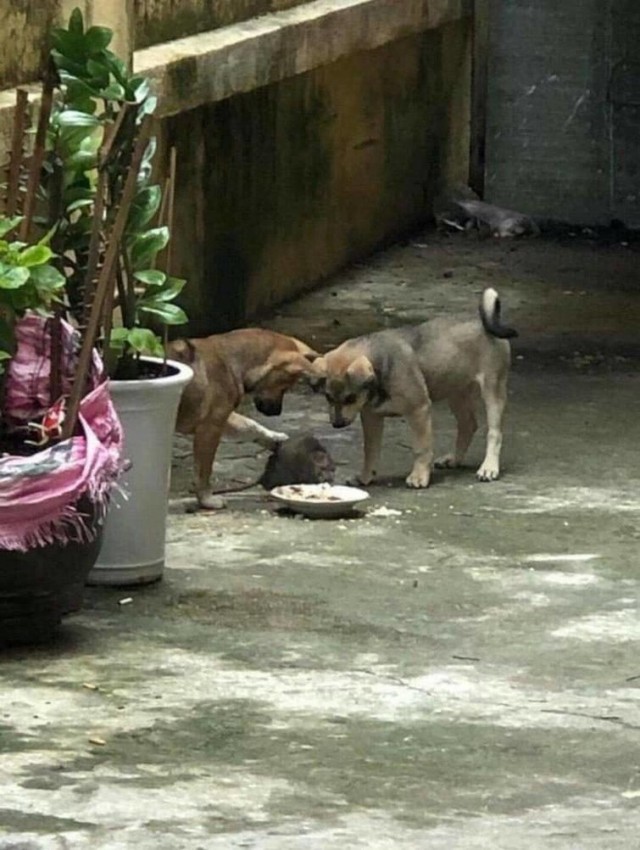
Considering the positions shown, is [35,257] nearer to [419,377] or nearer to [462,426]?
[419,377]

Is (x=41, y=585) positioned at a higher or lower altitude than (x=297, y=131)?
lower

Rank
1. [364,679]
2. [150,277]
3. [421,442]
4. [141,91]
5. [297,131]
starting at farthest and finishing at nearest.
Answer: [297,131] < [421,442] < [150,277] < [141,91] < [364,679]

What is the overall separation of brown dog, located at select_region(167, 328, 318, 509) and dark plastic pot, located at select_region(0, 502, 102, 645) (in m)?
1.92

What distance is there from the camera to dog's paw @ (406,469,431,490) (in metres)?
8.82

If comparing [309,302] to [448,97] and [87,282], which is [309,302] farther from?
[87,282]

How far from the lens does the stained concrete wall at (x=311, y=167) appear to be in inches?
443

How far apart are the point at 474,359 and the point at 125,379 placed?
8.19 ft

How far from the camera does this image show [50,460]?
608 centimetres

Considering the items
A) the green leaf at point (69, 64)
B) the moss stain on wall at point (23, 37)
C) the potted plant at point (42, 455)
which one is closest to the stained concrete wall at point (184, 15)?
the moss stain on wall at point (23, 37)

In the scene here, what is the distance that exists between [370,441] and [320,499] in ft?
2.54

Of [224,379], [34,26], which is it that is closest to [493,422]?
[224,379]

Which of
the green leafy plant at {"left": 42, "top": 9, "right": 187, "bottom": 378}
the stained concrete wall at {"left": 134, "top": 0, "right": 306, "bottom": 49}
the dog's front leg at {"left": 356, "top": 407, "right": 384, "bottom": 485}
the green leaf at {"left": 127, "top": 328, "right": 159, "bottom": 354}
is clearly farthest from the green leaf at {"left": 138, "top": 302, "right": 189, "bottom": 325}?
the stained concrete wall at {"left": 134, "top": 0, "right": 306, "bottom": 49}

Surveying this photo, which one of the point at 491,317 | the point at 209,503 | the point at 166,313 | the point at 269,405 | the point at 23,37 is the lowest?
the point at 209,503

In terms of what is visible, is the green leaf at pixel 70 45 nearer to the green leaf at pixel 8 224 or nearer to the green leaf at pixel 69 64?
the green leaf at pixel 69 64
